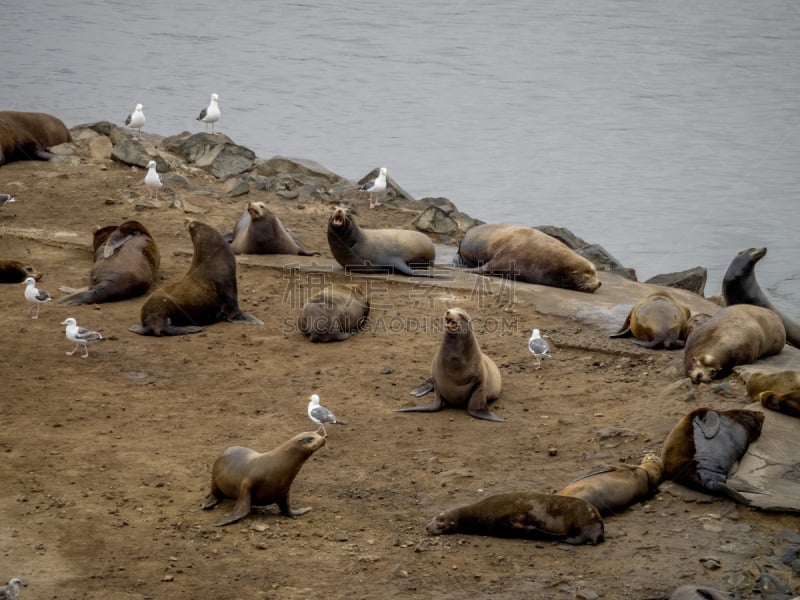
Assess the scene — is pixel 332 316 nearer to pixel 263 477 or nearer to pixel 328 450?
pixel 328 450

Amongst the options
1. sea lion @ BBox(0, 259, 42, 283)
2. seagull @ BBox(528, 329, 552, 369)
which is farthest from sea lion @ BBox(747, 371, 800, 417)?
sea lion @ BBox(0, 259, 42, 283)

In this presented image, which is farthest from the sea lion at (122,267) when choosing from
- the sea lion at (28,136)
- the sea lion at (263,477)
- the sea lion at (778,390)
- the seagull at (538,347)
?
the sea lion at (778,390)

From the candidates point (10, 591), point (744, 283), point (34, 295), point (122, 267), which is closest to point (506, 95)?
point (744, 283)

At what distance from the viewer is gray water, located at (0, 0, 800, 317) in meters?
20.6

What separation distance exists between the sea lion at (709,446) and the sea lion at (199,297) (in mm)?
3902

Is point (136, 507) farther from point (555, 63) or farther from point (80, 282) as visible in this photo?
point (555, 63)

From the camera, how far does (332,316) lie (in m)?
9.38

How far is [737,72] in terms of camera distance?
105 ft

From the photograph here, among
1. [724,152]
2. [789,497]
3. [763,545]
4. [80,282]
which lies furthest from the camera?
[724,152]

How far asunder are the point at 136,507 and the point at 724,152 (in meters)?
20.4

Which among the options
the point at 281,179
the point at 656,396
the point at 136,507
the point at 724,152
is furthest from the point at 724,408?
the point at 724,152

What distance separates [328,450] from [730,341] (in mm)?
3050

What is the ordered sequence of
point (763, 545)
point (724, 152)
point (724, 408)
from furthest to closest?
point (724, 152)
point (724, 408)
point (763, 545)

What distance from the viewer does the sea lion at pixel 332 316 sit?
9.32 meters
